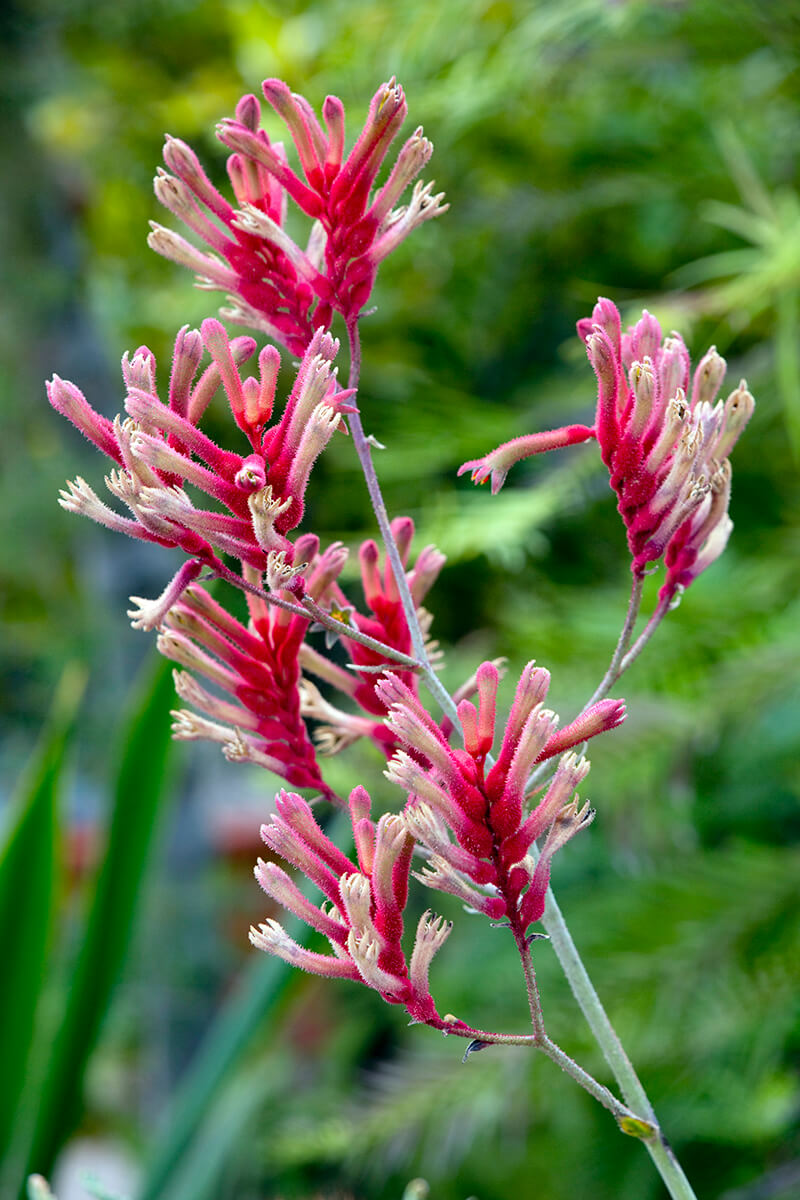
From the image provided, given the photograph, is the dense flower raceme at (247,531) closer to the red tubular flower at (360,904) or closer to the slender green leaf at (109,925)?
the red tubular flower at (360,904)

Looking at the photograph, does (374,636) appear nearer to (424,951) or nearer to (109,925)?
(424,951)

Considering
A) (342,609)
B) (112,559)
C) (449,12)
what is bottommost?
(342,609)

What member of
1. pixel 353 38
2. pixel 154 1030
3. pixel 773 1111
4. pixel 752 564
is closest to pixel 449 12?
pixel 353 38

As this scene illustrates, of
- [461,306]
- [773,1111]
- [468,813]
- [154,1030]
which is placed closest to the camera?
[468,813]

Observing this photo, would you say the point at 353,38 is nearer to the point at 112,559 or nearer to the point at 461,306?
the point at 461,306

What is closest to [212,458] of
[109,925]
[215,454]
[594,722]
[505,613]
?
[215,454]

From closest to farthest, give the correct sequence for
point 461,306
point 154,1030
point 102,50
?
point 461,306
point 154,1030
point 102,50
